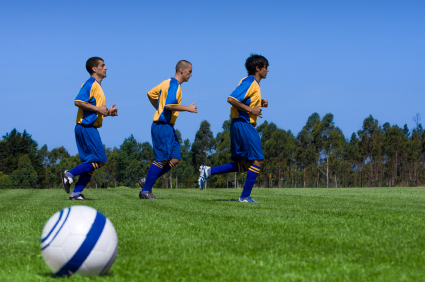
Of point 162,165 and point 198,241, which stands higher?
point 162,165

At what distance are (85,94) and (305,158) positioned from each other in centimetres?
7102

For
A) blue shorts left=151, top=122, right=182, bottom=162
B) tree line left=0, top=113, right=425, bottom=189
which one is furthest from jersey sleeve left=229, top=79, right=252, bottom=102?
tree line left=0, top=113, right=425, bottom=189

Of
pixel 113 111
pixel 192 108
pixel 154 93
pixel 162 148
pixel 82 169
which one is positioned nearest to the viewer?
pixel 192 108

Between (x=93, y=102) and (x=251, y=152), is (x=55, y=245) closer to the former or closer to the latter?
(x=251, y=152)

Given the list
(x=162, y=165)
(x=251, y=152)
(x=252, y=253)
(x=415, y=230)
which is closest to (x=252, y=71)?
(x=251, y=152)

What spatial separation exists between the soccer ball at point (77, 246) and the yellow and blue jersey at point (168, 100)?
573cm

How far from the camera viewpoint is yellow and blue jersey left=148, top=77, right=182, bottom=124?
824 cm

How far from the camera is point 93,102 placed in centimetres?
853

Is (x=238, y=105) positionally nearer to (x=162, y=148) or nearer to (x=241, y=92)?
(x=241, y=92)

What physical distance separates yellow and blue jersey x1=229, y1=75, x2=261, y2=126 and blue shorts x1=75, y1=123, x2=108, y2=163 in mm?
2872

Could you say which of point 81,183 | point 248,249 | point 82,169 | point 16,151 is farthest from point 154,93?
point 16,151

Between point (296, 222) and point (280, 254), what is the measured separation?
5.85ft

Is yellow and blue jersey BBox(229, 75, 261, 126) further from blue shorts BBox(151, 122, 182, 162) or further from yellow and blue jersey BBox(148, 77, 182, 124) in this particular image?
blue shorts BBox(151, 122, 182, 162)

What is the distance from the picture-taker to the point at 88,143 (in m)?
8.41
